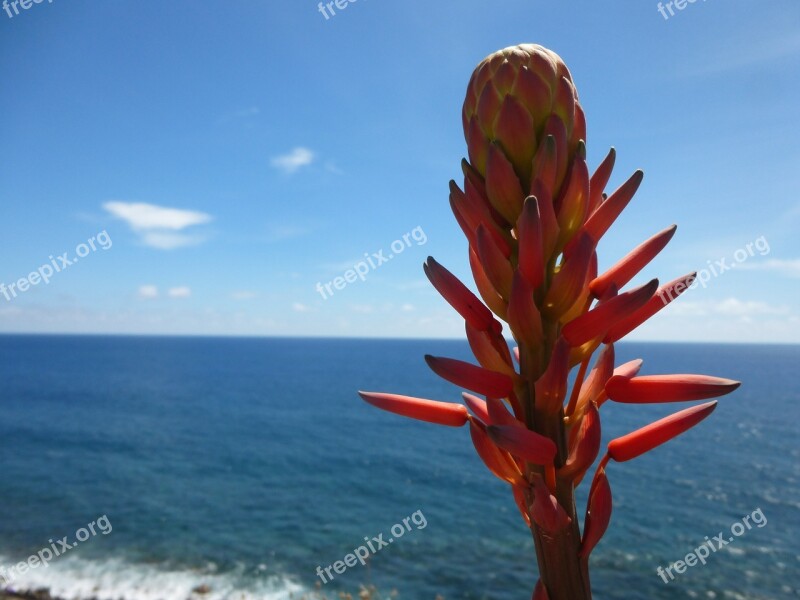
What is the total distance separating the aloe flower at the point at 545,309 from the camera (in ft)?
4.87

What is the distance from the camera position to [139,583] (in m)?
28.0

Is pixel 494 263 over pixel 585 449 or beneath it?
over

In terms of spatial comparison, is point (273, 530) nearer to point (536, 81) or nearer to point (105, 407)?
point (536, 81)

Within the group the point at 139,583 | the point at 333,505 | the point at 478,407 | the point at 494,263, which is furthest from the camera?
the point at 333,505

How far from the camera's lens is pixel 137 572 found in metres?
29.5

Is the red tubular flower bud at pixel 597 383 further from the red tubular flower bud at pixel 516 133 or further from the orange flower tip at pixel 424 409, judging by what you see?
the red tubular flower bud at pixel 516 133

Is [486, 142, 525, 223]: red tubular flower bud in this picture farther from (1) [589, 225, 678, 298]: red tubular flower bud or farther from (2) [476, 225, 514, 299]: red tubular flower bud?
(1) [589, 225, 678, 298]: red tubular flower bud

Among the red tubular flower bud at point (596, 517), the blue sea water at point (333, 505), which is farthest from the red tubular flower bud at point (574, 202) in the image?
the blue sea water at point (333, 505)

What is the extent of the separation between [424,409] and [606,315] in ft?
2.03

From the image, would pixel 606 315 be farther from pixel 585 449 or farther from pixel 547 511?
pixel 547 511

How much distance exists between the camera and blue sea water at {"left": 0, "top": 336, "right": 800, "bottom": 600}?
2991 centimetres

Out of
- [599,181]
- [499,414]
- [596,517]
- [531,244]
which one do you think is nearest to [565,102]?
[599,181]

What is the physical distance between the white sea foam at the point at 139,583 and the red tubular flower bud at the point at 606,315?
1181 inches

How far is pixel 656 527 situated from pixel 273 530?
90.5 feet
